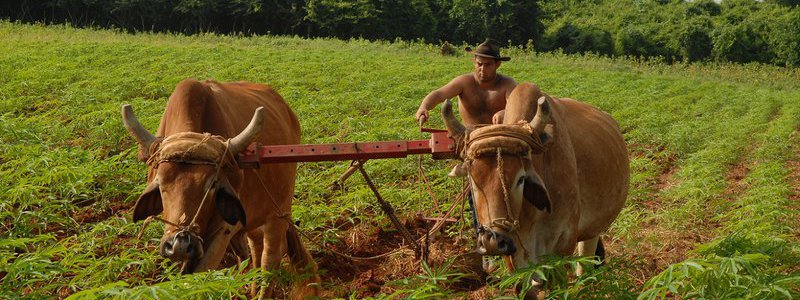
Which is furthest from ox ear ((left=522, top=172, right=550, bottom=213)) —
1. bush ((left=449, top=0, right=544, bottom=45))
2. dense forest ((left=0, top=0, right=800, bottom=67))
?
bush ((left=449, top=0, right=544, bottom=45))

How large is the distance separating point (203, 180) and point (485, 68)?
2498 millimetres

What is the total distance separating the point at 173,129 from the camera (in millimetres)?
4672

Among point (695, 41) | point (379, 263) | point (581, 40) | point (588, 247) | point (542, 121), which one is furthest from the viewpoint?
point (581, 40)

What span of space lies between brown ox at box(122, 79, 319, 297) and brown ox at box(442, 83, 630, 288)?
128 centimetres

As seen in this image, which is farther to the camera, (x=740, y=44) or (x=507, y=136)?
(x=740, y=44)

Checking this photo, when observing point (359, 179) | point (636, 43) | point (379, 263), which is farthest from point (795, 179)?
point (636, 43)

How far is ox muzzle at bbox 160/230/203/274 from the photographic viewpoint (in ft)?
13.1

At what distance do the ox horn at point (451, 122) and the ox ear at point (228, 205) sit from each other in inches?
48.6

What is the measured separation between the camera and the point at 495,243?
3939mm

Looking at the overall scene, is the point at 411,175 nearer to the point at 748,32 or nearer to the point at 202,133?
the point at 202,133

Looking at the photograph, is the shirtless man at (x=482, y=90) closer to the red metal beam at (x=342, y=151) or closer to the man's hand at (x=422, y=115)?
the man's hand at (x=422, y=115)

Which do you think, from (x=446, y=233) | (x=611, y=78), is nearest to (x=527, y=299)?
(x=446, y=233)

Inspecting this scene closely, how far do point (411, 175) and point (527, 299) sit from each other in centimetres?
461

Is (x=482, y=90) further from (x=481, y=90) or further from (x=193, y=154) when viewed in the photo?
(x=193, y=154)
